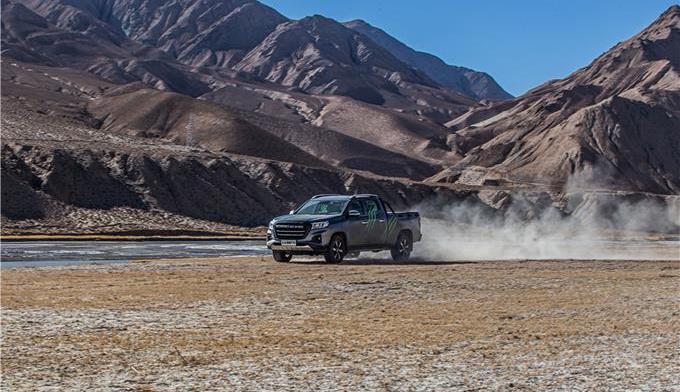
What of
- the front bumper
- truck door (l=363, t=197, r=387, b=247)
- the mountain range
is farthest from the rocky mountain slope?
the front bumper

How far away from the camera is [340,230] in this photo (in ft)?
89.8

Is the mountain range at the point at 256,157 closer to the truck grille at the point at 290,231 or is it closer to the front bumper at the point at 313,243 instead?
the truck grille at the point at 290,231

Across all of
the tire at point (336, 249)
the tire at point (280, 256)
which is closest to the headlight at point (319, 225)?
the tire at point (336, 249)

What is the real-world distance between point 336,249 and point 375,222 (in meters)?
1.84

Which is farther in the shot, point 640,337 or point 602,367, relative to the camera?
point 640,337

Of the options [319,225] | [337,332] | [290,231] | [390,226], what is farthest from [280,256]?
[337,332]

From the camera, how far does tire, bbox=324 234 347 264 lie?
1062 inches

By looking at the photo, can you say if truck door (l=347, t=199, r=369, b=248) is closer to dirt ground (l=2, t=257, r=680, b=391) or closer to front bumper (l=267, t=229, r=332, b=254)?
front bumper (l=267, t=229, r=332, b=254)

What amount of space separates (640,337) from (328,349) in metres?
4.14

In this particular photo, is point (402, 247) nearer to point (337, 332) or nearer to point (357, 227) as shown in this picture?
point (357, 227)

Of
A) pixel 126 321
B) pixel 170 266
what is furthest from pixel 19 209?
pixel 126 321

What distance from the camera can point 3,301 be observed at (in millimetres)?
15492

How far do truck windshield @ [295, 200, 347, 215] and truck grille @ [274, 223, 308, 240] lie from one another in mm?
1269

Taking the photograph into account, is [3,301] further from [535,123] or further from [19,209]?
[535,123]
